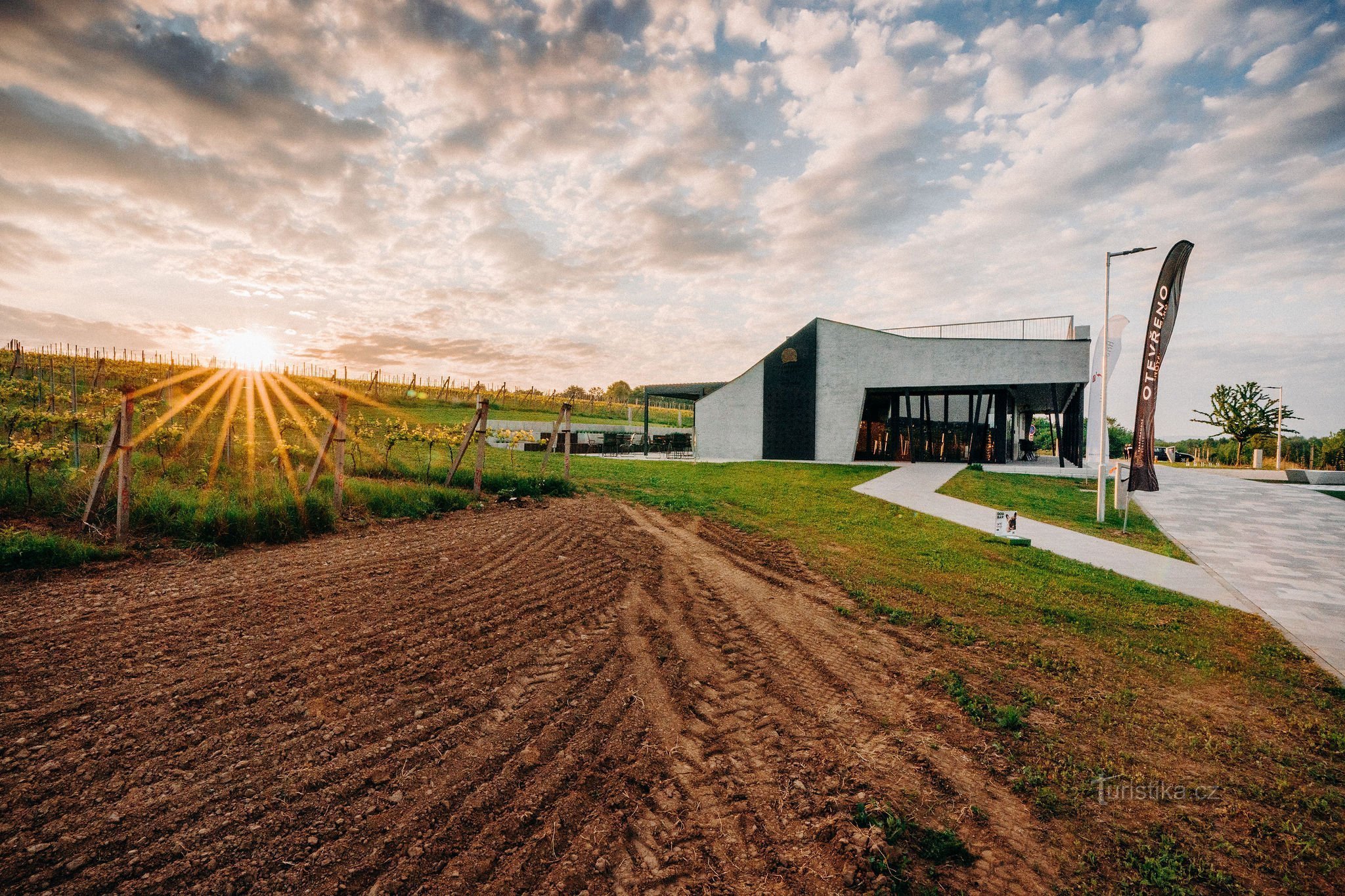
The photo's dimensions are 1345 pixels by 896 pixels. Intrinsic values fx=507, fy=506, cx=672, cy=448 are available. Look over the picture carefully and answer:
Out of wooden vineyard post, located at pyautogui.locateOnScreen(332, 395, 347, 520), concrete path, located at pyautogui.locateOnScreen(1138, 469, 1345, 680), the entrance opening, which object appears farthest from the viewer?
the entrance opening

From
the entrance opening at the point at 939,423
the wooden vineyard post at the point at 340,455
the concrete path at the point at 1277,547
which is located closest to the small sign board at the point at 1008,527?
the concrete path at the point at 1277,547

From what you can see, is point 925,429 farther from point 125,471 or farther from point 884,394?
point 125,471

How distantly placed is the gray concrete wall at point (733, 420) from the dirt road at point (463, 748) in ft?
66.8

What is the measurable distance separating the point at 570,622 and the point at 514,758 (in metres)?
1.97

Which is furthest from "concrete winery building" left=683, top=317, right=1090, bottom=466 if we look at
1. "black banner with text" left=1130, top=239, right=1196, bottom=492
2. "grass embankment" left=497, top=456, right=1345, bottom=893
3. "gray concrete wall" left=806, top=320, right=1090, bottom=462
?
"grass embankment" left=497, top=456, right=1345, bottom=893

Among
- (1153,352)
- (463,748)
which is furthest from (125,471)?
(1153,352)

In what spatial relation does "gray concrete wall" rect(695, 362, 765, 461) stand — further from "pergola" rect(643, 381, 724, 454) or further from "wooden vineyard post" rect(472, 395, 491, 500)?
"wooden vineyard post" rect(472, 395, 491, 500)

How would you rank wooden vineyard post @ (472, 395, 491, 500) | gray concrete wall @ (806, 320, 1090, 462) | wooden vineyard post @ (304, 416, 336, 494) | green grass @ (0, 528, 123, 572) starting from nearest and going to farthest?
green grass @ (0, 528, 123, 572)
wooden vineyard post @ (304, 416, 336, 494)
wooden vineyard post @ (472, 395, 491, 500)
gray concrete wall @ (806, 320, 1090, 462)

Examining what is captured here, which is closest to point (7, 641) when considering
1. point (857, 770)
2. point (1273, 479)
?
point (857, 770)

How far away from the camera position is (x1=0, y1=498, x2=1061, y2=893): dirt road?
Answer: 7.36 ft

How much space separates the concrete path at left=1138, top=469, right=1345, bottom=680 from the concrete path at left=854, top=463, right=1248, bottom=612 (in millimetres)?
271

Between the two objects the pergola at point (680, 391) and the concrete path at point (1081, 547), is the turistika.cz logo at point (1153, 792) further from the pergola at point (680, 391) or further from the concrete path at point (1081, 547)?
the pergola at point (680, 391)

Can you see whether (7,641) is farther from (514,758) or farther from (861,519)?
(861,519)

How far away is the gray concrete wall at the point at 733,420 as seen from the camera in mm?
25438
